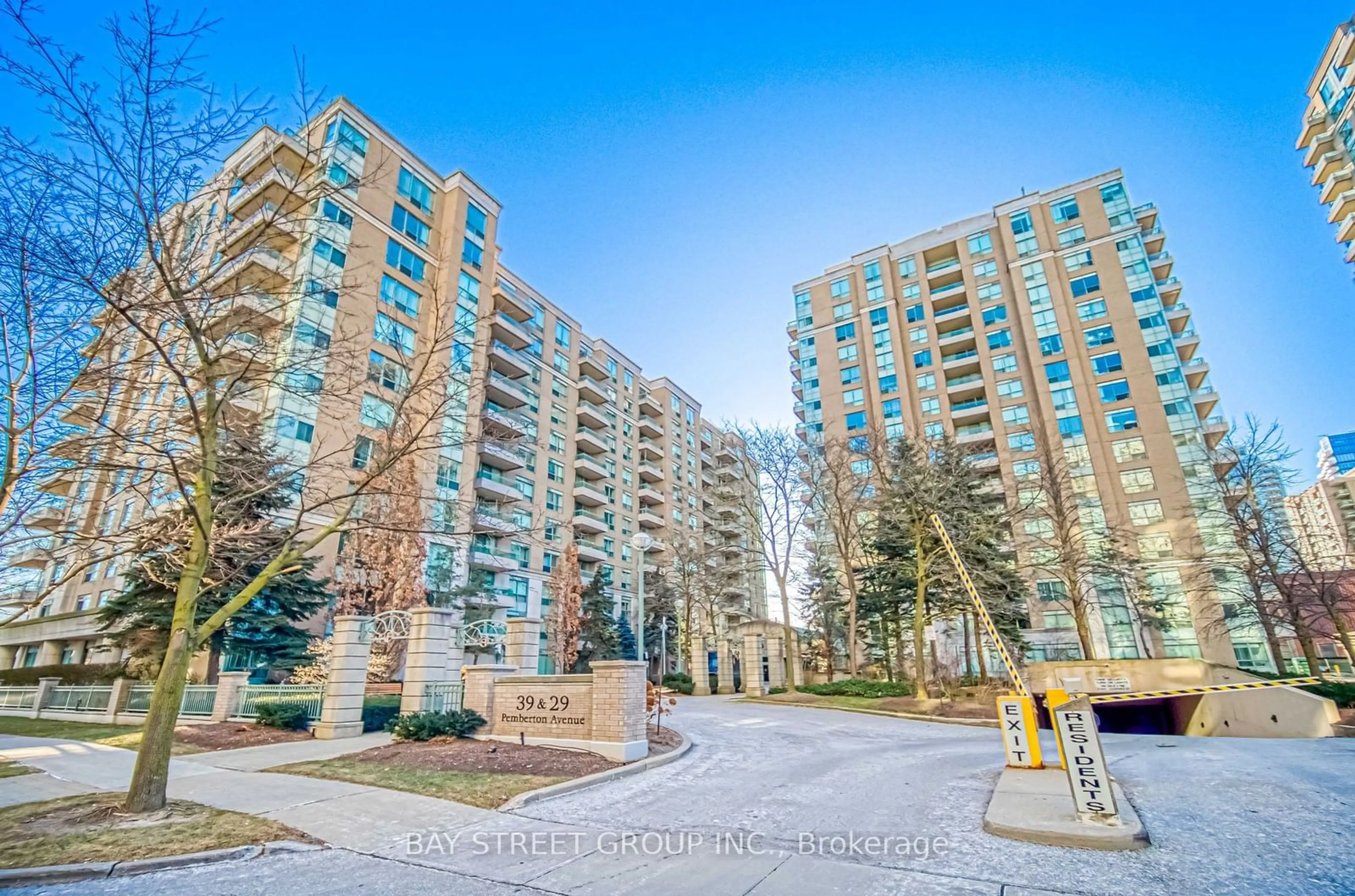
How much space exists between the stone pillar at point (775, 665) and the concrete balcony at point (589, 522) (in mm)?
22988

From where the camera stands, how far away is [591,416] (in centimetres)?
5247

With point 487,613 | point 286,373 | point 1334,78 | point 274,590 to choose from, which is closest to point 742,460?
point 487,613

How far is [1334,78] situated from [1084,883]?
239 ft

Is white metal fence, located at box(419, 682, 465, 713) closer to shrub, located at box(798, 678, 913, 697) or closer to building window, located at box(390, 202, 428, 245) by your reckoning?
shrub, located at box(798, 678, 913, 697)

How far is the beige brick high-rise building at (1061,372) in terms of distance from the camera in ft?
126

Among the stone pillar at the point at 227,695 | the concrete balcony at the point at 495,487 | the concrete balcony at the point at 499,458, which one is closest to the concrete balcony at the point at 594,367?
the concrete balcony at the point at 499,458

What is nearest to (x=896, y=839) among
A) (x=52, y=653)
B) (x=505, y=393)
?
(x=505, y=393)

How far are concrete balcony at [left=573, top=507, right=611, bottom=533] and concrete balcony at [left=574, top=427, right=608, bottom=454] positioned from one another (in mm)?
4954

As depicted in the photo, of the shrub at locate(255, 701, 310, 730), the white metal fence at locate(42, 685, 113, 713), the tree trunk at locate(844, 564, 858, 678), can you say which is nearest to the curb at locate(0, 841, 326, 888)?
the shrub at locate(255, 701, 310, 730)

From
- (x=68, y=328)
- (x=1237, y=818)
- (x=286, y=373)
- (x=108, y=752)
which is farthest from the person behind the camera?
(x=108, y=752)

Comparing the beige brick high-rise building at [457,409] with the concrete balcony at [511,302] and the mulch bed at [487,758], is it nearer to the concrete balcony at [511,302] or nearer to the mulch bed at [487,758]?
the concrete balcony at [511,302]

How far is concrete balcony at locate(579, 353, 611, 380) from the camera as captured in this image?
55.0 metres

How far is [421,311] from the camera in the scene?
3666cm

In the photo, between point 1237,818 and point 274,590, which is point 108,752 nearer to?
point 274,590
